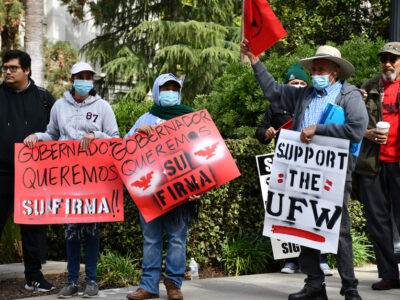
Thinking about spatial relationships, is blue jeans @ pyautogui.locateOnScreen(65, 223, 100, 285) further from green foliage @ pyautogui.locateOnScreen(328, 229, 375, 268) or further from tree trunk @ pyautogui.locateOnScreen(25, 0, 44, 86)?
tree trunk @ pyautogui.locateOnScreen(25, 0, 44, 86)

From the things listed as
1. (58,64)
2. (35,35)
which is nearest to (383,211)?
(35,35)

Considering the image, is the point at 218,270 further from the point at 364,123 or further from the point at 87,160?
the point at 364,123

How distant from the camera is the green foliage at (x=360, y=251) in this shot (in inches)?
270

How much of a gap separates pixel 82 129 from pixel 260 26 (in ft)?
5.98

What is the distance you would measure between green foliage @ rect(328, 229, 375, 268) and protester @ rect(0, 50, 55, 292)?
3173mm

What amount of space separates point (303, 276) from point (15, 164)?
3.15 m

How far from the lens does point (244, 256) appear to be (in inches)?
266

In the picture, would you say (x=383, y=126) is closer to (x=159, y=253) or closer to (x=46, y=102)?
(x=159, y=253)

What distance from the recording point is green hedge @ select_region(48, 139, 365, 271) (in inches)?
259

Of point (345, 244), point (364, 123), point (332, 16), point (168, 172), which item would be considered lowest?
point (345, 244)

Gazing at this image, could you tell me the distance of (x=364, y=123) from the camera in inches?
187

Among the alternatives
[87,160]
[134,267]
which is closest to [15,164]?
[87,160]

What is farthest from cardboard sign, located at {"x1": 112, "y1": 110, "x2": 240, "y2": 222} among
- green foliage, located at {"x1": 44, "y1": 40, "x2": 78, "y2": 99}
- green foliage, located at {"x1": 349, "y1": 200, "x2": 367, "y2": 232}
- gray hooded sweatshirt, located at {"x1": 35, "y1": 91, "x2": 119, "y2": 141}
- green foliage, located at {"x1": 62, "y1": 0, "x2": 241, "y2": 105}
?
→ green foliage, located at {"x1": 62, "y1": 0, "x2": 241, "y2": 105}

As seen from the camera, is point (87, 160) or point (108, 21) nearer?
point (87, 160)
